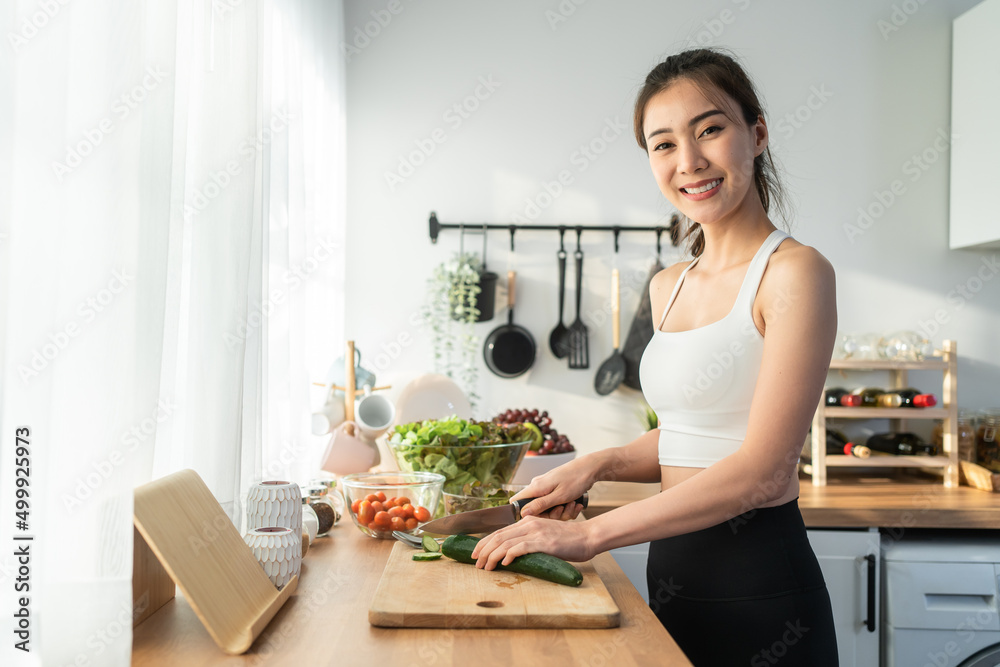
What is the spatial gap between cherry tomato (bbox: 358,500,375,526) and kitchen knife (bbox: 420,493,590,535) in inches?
6.8

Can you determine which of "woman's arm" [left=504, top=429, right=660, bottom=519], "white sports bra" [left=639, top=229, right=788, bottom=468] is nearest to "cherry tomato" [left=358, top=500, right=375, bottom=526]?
"woman's arm" [left=504, top=429, right=660, bottom=519]

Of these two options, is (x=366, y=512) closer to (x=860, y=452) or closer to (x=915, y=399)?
(x=860, y=452)

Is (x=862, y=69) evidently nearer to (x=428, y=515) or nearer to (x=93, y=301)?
(x=428, y=515)

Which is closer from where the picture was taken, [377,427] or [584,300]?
[377,427]

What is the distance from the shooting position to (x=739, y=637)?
0.96 meters

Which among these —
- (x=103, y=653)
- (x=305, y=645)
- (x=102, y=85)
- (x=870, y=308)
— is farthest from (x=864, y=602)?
(x=102, y=85)

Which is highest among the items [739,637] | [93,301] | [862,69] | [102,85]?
[862,69]

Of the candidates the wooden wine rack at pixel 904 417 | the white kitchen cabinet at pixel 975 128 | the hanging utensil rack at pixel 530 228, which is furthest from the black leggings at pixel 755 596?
the white kitchen cabinet at pixel 975 128

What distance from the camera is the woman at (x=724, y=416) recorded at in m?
0.86

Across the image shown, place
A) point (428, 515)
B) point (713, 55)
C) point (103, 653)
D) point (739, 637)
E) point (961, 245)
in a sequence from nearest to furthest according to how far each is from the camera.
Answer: point (103, 653) < point (739, 637) < point (713, 55) < point (428, 515) < point (961, 245)

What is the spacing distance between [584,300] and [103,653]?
1.90 meters

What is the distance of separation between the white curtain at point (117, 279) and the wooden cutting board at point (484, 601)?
0.28 metres

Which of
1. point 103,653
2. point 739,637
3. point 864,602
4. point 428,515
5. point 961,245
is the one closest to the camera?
point 103,653

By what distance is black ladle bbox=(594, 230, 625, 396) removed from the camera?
2342 millimetres
